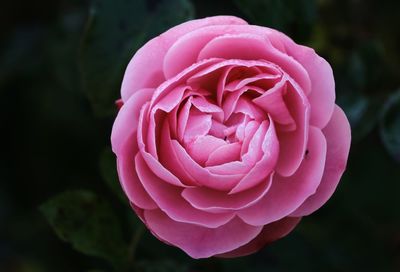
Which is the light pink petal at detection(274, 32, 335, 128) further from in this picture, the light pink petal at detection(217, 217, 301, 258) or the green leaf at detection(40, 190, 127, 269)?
the green leaf at detection(40, 190, 127, 269)

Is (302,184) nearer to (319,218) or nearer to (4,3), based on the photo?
(319,218)

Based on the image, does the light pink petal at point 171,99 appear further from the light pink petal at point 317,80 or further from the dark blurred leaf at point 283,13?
the dark blurred leaf at point 283,13

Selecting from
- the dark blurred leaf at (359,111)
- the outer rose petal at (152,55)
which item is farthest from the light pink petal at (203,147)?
the dark blurred leaf at (359,111)

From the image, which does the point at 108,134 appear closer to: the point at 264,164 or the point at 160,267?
the point at 160,267

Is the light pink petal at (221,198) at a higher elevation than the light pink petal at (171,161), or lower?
lower

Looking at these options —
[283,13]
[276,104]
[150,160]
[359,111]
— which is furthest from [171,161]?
[359,111]

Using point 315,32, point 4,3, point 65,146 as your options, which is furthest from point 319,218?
point 4,3

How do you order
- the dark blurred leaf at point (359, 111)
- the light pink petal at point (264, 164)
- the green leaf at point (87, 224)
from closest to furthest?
the light pink petal at point (264, 164) < the green leaf at point (87, 224) < the dark blurred leaf at point (359, 111)
